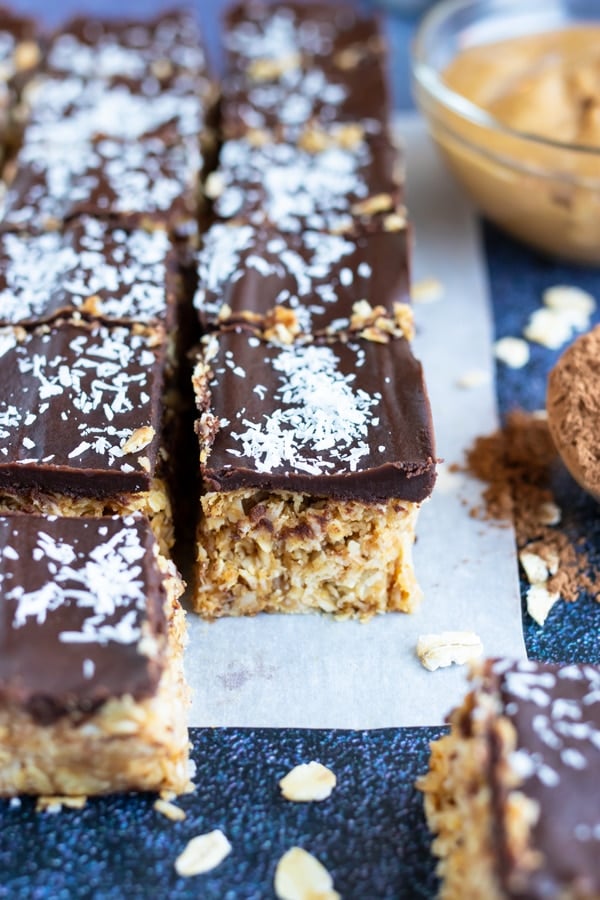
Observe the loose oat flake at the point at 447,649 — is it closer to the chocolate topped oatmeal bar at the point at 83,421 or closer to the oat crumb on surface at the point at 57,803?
the chocolate topped oatmeal bar at the point at 83,421

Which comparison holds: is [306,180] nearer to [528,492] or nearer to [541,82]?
[541,82]

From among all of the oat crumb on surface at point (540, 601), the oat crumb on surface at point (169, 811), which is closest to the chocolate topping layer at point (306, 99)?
the oat crumb on surface at point (540, 601)

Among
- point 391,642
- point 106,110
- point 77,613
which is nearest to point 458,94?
point 106,110

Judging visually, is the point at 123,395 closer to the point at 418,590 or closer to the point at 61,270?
the point at 61,270

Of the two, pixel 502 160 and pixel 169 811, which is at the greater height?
pixel 502 160

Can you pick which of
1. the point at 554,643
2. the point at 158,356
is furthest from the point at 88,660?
the point at 554,643

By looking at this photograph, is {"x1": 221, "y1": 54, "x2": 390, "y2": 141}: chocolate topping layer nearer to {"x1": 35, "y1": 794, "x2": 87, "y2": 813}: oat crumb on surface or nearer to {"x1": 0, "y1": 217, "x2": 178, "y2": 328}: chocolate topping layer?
{"x1": 0, "y1": 217, "x2": 178, "y2": 328}: chocolate topping layer
